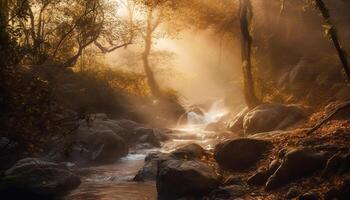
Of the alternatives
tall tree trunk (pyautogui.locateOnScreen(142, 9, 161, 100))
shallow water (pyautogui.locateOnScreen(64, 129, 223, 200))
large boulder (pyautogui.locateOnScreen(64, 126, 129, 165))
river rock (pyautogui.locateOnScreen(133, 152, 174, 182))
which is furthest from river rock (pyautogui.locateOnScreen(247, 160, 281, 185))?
tall tree trunk (pyautogui.locateOnScreen(142, 9, 161, 100))

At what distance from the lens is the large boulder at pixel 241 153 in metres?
15.8

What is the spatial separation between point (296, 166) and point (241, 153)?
3.21m

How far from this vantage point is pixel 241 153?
1612 cm

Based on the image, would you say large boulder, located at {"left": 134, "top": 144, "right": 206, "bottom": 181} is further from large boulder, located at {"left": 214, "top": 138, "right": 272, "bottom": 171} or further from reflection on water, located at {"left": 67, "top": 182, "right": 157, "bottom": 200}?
large boulder, located at {"left": 214, "top": 138, "right": 272, "bottom": 171}

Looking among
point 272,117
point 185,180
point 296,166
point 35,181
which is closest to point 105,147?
point 35,181

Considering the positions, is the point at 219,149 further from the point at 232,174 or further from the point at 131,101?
the point at 131,101

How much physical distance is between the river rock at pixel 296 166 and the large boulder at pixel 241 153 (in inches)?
88.1

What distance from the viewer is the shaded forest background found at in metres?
31.9

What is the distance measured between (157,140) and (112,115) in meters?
11.0

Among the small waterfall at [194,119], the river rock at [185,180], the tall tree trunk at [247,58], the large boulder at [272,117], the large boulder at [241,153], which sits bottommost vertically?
the river rock at [185,180]

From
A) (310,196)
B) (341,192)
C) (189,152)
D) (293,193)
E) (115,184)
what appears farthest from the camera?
(115,184)

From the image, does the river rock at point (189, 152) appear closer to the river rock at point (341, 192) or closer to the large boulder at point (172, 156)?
the large boulder at point (172, 156)

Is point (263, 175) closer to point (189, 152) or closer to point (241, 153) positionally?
point (241, 153)

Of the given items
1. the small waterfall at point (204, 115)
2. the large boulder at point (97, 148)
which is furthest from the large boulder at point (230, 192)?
the small waterfall at point (204, 115)
